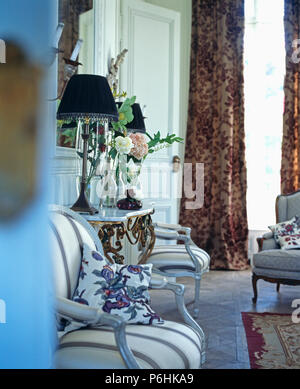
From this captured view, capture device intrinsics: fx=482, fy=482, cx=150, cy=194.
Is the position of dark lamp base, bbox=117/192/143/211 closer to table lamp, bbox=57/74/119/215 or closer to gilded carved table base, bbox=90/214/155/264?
gilded carved table base, bbox=90/214/155/264

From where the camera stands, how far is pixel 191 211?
5.46 metres

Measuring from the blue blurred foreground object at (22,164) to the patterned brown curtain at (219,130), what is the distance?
500 cm

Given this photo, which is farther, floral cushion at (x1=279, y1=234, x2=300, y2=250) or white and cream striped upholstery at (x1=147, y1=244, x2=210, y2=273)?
floral cushion at (x1=279, y1=234, x2=300, y2=250)

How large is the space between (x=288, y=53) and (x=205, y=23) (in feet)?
3.22

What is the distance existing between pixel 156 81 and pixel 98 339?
3.61 metres

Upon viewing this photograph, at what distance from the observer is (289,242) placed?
398cm

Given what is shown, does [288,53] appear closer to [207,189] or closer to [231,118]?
[231,118]

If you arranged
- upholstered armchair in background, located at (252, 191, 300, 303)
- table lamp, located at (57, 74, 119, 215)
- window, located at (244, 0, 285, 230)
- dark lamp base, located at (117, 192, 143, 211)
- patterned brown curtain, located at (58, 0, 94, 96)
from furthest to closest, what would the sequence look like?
window, located at (244, 0, 285, 230)
upholstered armchair in background, located at (252, 191, 300, 303)
dark lamp base, located at (117, 192, 143, 211)
patterned brown curtain, located at (58, 0, 94, 96)
table lamp, located at (57, 74, 119, 215)

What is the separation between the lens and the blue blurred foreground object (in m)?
0.39

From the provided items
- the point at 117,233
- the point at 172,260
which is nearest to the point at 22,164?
the point at 117,233

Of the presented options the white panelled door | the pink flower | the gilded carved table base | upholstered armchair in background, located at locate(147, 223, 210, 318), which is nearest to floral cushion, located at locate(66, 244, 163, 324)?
the gilded carved table base

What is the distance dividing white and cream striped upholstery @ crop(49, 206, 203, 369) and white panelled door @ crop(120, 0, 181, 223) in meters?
2.83

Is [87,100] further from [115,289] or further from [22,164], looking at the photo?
[22,164]

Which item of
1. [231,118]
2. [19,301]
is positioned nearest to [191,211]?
[231,118]
